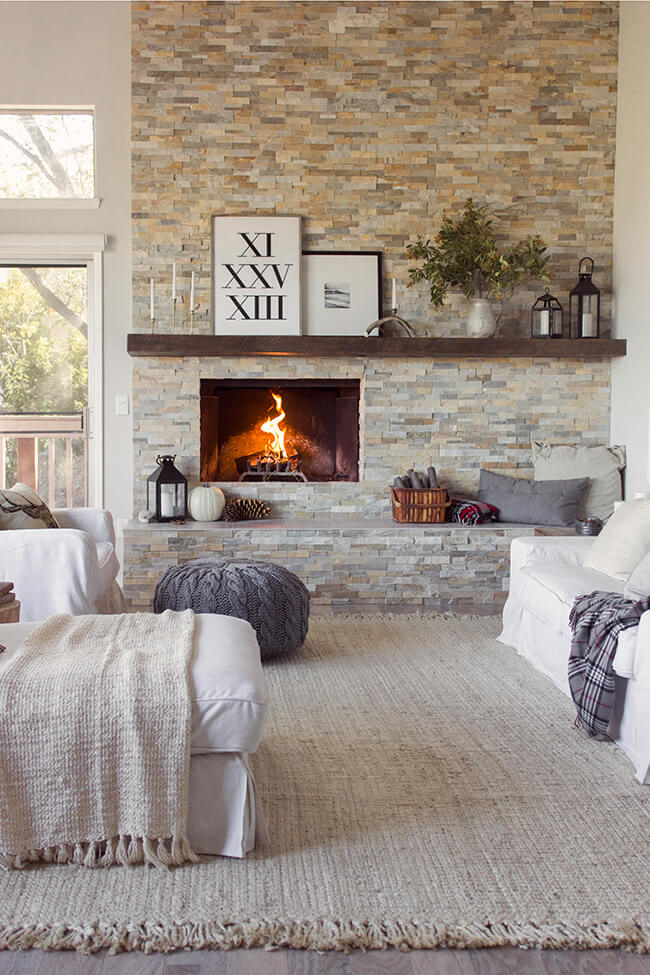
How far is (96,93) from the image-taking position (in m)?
5.68

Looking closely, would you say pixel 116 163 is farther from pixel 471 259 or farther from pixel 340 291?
pixel 471 259

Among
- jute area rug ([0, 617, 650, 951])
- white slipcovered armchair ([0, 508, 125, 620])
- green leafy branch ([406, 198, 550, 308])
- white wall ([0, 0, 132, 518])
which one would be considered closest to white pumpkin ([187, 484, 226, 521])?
white wall ([0, 0, 132, 518])

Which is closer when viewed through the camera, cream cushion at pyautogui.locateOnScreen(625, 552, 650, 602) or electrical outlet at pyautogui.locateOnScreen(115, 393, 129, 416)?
cream cushion at pyautogui.locateOnScreen(625, 552, 650, 602)

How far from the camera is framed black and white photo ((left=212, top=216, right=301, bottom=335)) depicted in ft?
18.7

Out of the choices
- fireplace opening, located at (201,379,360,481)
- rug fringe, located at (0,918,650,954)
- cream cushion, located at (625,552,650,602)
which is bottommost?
rug fringe, located at (0,918,650,954)

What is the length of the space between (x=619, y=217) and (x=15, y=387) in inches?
154

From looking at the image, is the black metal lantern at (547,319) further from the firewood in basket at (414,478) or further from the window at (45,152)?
the window at (45,152)

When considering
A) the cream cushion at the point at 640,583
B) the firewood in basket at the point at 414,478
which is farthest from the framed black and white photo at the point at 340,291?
the cream cushion at the point at 640,583

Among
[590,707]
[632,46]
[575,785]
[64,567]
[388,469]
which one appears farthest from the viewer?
[388,469]

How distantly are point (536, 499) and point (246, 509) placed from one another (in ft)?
5.84

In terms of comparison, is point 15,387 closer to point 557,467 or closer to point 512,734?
point 557,467

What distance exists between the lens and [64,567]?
12.8 ft

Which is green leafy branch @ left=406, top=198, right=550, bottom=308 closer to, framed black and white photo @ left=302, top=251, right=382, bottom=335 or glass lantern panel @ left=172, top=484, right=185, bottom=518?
framed black and white photo @ left=302, top=251, right=382, bottom=335

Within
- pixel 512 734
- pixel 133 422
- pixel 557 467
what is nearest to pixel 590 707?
pixel 512 734
